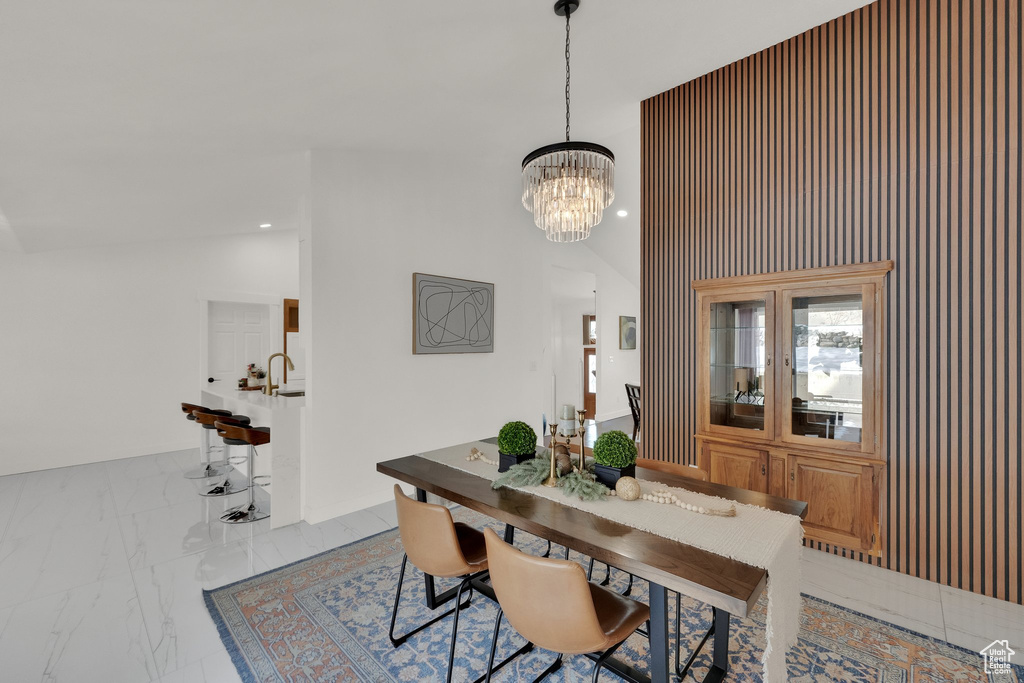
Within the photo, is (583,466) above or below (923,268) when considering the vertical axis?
below

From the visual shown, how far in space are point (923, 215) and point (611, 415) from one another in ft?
18.8

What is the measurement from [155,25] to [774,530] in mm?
2903

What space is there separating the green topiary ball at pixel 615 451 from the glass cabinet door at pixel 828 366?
1.55 meters

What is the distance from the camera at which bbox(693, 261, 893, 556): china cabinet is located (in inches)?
99.4

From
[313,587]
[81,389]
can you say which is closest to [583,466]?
[313,587]

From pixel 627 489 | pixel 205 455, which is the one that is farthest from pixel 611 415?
pixel 627 489

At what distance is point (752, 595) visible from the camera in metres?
1.10

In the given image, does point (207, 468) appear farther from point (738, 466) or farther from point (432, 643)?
point (738, 466)

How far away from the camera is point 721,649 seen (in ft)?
5.67

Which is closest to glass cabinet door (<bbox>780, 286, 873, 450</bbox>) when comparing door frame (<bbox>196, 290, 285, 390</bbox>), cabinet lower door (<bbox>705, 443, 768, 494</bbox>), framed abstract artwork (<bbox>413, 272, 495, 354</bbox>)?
cabinet lower door (<bbox>705, 443, 768, 494</bbox>)

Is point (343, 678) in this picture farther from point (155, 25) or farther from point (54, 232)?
point (54, 232)

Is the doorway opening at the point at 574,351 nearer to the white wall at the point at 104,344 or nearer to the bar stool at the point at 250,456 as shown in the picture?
the white wall at the point at 104,344

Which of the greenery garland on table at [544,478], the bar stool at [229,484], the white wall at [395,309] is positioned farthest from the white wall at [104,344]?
the greenery garland on table at [544,478]

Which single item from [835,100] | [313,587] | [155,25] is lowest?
[313,587]
